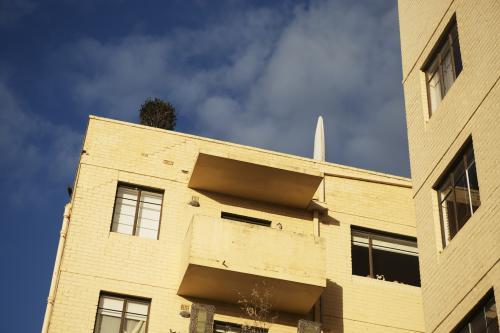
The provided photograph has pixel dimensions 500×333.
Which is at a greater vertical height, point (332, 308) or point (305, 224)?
point (305, 224)

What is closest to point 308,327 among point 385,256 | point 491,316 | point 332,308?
point 332,308

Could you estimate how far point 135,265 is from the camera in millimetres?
24906

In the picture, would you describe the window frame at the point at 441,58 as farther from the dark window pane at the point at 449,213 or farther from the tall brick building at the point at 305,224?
the dark window pane at the point at 449,213

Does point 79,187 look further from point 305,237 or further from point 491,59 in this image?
point 491,59

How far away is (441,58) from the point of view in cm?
2244

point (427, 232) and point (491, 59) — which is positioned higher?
point (491, 59)

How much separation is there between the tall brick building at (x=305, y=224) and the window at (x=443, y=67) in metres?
0.05

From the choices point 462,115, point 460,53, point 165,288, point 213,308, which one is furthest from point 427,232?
point 165,288

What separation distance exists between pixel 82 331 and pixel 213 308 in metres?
3.36

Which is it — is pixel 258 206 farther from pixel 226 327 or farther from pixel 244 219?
pixel 226 327

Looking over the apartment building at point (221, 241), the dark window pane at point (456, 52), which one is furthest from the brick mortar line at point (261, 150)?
the dark window pane at point (456, 52)

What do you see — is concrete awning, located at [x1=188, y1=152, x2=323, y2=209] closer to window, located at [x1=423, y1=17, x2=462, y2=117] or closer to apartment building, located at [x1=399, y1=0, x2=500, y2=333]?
apartment building, located at [x1=399, y1=0, x2=500, y2=333]

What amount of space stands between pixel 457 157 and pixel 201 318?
7540 millimetres

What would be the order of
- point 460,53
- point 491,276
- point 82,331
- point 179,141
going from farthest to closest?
point 179,141 < point 82,331 < point 460,53 < point 491,276
